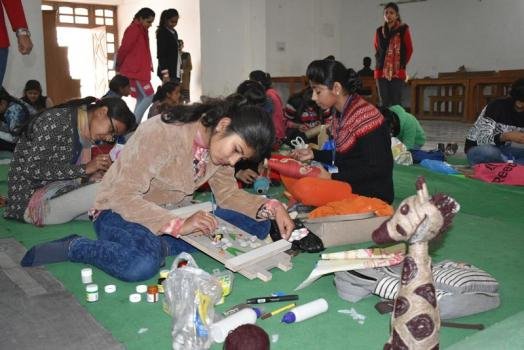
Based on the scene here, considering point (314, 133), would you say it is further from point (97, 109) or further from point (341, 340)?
point (341, 340)

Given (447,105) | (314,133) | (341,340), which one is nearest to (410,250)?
(341,340)

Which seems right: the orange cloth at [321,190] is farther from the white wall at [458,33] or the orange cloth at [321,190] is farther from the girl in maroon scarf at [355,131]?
the white wall at [458,33]

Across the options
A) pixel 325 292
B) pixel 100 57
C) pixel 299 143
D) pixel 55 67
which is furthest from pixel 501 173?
pixel 100 57

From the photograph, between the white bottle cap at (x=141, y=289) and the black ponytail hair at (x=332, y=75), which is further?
the black ponytail hair at (x=332, y=75)

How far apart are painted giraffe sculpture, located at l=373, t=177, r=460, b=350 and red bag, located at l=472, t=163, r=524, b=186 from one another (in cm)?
257

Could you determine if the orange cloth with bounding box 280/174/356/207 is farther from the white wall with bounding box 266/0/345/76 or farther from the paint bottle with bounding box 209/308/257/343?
the white wall with bounding box 266/0/345/76

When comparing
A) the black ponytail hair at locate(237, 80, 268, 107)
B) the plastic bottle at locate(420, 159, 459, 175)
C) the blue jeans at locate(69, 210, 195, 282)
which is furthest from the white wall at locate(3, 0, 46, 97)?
the blue jeans at locate(69, 210, 195, 282)

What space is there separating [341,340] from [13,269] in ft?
4.02

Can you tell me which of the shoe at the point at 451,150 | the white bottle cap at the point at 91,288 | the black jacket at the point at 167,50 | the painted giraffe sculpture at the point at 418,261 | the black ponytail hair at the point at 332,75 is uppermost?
the black jacket at the point at 167,50

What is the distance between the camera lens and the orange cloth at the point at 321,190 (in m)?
2.53

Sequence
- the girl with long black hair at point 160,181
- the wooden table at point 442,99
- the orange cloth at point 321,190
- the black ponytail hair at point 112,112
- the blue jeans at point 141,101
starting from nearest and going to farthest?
the girl with long black hair at point 160,181 → the black ponytail hair at point 112,112 → the orange cloth at point 321,190 → the blue jeans at point 141,101 → the wooden table at point 442,99

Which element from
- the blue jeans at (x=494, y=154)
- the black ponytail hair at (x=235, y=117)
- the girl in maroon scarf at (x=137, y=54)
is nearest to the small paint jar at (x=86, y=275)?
the black ponytail hair at (x=235, y=117)

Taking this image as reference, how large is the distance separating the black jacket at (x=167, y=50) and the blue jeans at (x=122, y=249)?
4.02 meters

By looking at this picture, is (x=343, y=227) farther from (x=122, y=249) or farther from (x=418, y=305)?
(x=418, y=305)
